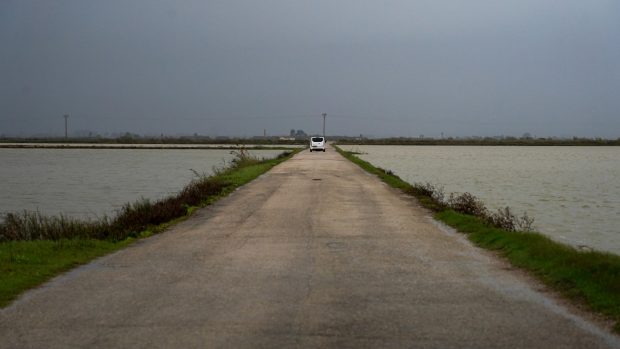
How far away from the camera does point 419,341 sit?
19.8 ft

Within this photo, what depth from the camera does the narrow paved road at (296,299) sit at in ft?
20.3

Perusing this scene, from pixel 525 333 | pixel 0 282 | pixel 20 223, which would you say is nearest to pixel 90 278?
pixel 0 282

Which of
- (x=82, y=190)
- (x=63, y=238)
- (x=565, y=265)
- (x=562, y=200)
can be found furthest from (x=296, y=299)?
(x=82, y=190)

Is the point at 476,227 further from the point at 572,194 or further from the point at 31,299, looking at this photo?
the point at 572,194

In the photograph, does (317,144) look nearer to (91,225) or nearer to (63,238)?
(91,225)

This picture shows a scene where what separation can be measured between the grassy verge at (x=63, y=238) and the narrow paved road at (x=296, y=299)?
411 mm

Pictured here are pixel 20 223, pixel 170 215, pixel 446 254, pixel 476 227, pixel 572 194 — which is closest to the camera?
pixel 446 254

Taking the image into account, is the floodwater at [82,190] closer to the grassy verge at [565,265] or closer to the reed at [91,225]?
the reed at [91,225]

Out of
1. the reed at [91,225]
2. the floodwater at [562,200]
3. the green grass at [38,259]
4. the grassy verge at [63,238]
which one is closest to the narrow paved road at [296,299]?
the green grass at [38,259]

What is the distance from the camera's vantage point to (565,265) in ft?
29.9

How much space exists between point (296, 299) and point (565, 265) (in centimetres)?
399

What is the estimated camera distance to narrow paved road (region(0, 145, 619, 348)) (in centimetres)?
618

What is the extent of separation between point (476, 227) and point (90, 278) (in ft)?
26.1

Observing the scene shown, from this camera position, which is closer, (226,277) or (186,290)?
(186,290)
